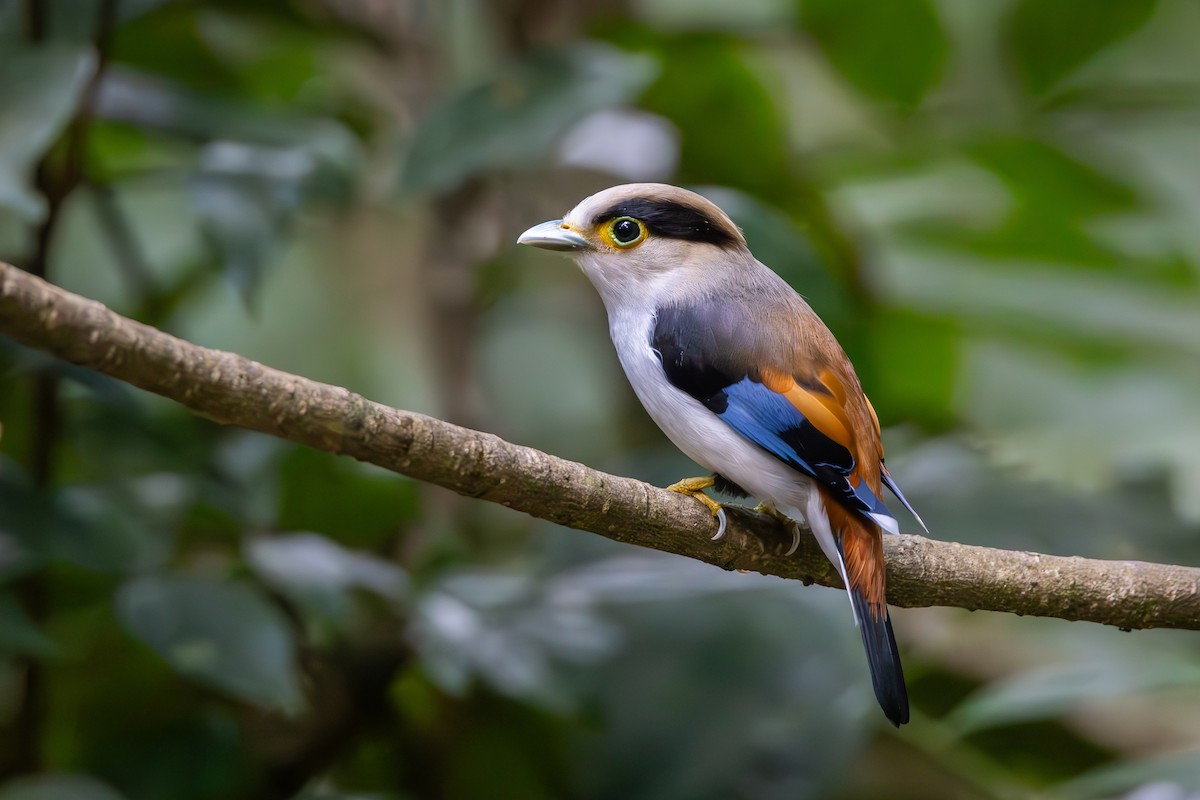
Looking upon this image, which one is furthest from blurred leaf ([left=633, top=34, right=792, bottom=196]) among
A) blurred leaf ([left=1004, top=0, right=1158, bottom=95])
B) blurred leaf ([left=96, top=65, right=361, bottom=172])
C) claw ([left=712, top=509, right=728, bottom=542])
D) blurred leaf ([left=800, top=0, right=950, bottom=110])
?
claw ([left=712, top=509, right=728, bottom=542])

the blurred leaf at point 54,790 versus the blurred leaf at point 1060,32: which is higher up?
the blurred leaf at point 1060,32

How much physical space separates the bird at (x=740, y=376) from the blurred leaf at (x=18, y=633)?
38.5 inches

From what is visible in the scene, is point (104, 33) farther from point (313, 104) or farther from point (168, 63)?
point (313, 104)

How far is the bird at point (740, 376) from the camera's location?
5.39 ft

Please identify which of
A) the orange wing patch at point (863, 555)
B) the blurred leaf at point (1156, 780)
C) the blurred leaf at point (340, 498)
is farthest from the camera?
the blurred leaf at point (340, 498)

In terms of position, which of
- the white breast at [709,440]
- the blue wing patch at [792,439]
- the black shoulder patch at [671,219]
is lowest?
the white breast at [709,440]

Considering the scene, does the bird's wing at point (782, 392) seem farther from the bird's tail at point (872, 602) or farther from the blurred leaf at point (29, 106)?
the blurred leaf at point (29, 106)

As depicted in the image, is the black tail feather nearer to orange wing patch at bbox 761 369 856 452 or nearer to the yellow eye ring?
orange wing patch at bbox 761 369 856 452

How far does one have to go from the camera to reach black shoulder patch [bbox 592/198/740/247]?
188 cm

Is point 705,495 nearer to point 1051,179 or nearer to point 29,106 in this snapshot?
point 29,106

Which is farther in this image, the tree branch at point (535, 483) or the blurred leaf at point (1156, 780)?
the blurred leaf at point (1156, 780)

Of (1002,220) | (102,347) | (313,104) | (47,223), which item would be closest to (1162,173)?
(1002,220)

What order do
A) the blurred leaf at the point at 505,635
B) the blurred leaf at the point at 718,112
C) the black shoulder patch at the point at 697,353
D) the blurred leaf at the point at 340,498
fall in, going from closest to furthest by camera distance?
the black shoulder patch at the point at 697,353
the blurred leaf at the point at 505,635
the blurred leaf at the point at 340,498
the blurred leaf at the point at 718,112

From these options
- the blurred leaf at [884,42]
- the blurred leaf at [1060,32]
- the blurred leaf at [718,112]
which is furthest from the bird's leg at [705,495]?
the blurred leaf at [1060,32]
